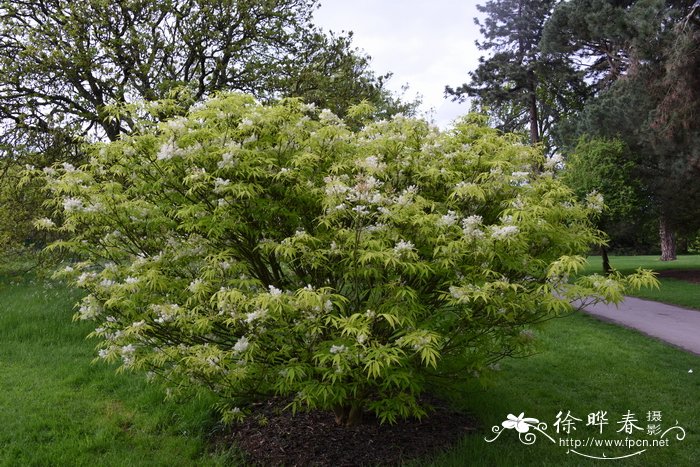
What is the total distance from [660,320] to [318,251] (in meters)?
10.2

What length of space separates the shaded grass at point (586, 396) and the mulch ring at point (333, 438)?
0.88 ft

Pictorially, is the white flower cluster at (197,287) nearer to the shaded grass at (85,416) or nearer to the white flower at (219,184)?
the white flower at (219,184)

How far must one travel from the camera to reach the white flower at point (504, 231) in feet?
11.2

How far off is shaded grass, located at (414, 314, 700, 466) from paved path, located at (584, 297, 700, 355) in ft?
1.86

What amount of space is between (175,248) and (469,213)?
99.4 inches

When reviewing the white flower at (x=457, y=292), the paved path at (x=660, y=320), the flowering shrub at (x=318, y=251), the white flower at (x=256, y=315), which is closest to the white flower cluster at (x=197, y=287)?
the flowering shrub at (x=318, y=251)

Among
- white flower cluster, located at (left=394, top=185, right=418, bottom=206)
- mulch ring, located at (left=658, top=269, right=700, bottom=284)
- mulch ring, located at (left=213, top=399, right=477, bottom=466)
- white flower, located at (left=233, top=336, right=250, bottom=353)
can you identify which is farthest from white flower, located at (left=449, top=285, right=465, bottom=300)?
mulch ring, located at (left=658, top=269, right=700, bottom=284)

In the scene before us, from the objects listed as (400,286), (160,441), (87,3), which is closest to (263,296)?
(400,286)

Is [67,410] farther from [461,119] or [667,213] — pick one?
[667,213]

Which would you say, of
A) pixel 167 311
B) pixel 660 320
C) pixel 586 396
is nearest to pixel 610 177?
pixel 660 320

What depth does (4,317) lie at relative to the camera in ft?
28.3

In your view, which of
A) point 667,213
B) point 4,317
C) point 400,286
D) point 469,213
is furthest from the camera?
point 667,213

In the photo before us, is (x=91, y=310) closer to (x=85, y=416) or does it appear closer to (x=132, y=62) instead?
(x=85, y=416)

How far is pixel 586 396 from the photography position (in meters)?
6.13
